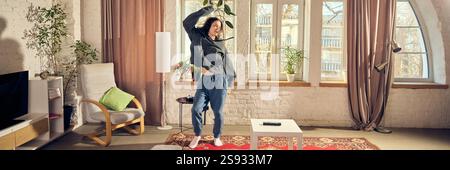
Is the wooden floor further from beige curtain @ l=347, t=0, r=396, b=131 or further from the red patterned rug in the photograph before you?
beige curtain @ l=347, t=0, r=396, b=131

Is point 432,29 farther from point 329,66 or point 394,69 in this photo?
point 329,66

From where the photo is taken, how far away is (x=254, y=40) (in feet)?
19.8

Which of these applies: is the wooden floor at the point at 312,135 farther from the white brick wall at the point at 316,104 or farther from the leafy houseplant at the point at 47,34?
the leafy houseplant at the point at 47,34

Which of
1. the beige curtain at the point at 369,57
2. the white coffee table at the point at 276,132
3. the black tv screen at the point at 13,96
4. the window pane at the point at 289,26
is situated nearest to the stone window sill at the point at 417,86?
the beige curtain at the point at 369,57

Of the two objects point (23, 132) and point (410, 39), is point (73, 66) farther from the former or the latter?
point (410, 39)

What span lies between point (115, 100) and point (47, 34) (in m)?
1.03

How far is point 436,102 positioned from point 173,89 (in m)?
3.42

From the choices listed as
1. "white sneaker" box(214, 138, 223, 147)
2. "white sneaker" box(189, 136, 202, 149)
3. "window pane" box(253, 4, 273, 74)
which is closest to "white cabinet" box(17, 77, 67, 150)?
"white sneaker" box(189, 136, 202, 149)

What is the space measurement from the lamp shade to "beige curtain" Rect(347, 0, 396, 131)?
7.44 feet

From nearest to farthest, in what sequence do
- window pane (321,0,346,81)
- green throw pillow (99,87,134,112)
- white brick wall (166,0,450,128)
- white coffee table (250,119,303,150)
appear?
white coffee table (250,119,303,150)
green throw pillow (99,87,134,112)
white brick wall (166,0,450,128)
window pane (321,0,346,81)

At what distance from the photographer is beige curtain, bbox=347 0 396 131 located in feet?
18.3

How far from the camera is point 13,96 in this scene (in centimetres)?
416

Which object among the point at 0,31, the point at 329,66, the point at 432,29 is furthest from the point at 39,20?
the point at 432,29

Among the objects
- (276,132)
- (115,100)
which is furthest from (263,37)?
(276,132)
